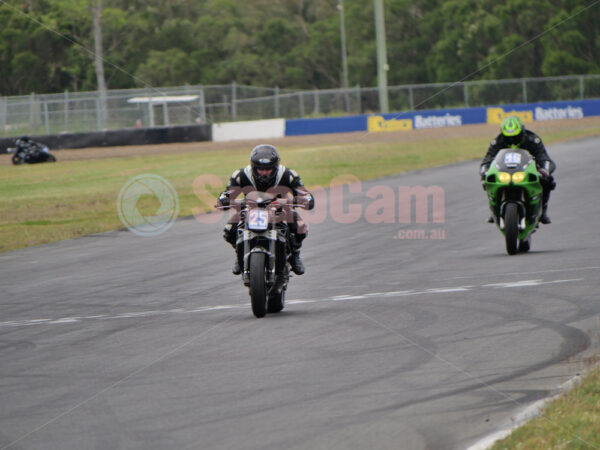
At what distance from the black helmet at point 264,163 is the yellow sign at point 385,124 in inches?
1428

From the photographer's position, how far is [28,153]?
3678 centimetres

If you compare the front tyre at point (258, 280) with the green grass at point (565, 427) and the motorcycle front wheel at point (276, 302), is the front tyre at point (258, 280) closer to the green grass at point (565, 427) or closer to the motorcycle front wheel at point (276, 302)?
the motorcycle front wheel at point (276, 302)

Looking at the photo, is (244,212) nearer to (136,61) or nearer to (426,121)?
(426,121)

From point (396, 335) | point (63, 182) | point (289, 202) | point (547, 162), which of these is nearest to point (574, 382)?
point (396, 335)

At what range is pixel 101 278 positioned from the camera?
41.1ft

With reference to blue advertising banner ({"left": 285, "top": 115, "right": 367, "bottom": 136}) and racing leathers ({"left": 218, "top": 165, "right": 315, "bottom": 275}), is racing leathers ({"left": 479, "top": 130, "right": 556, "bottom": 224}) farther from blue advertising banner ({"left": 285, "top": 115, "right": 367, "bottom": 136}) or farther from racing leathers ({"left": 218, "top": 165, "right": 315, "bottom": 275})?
blue advertising banner ({"left": 285, "top": 115, "right": 367, "bottom": 136})

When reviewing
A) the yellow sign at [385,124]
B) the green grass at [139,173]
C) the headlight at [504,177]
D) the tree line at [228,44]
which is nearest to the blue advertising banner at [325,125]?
the yellow sign at [385,124]

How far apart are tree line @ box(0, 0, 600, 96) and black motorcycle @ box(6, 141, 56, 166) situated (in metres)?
35.4

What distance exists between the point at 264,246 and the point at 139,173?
940 inches

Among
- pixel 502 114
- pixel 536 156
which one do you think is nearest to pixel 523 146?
pixel 536 156

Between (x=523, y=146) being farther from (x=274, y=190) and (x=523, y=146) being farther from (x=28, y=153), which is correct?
(x=28, y=153)

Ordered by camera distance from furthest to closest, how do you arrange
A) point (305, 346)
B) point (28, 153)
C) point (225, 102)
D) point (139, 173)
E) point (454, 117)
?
point (225, 102)
point (454, 117)
point (28, 153)
point (139, 173)
point (305, 346)

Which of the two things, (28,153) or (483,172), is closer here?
(483,172)

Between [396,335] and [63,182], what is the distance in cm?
2390
